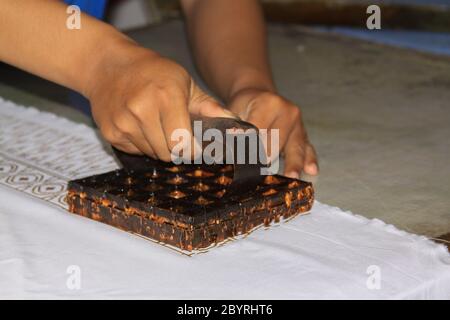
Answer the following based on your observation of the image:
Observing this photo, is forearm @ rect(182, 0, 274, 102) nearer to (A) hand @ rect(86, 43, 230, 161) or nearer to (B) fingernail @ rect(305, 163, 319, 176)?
(B) fingernail @ rect(305, 163, 319, 176)

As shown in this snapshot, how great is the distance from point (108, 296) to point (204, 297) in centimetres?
9

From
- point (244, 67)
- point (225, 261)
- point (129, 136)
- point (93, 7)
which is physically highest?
point (93, 7)

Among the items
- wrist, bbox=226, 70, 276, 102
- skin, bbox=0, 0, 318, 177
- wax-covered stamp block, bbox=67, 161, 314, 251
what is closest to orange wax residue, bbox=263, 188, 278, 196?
wax-covered stamp block, bbox=67, 161, 314, 251

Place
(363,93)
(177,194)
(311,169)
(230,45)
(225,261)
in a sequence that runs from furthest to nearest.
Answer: (363,93), (230,45), (311,169), (177,194), (225,261)

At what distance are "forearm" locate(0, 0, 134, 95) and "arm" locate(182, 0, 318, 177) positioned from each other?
Answer: 1.01 ft

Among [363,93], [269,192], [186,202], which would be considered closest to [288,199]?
[269,192]

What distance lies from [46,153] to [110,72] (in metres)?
0.32

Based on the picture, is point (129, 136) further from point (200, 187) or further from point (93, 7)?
point (93, 7)

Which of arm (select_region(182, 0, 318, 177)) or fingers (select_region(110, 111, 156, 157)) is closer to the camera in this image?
fingers (select_region(110, 111, 156, 157))

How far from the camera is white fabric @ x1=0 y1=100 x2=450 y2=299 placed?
858mm

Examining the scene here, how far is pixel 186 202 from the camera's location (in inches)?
39.4

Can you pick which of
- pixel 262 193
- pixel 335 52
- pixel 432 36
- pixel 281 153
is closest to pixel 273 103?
pixel 281 153

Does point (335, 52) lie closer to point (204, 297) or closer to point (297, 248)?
point (297, 248)

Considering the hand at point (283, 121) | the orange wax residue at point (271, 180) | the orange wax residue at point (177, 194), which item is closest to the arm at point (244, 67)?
the hand at point (283, 121)
